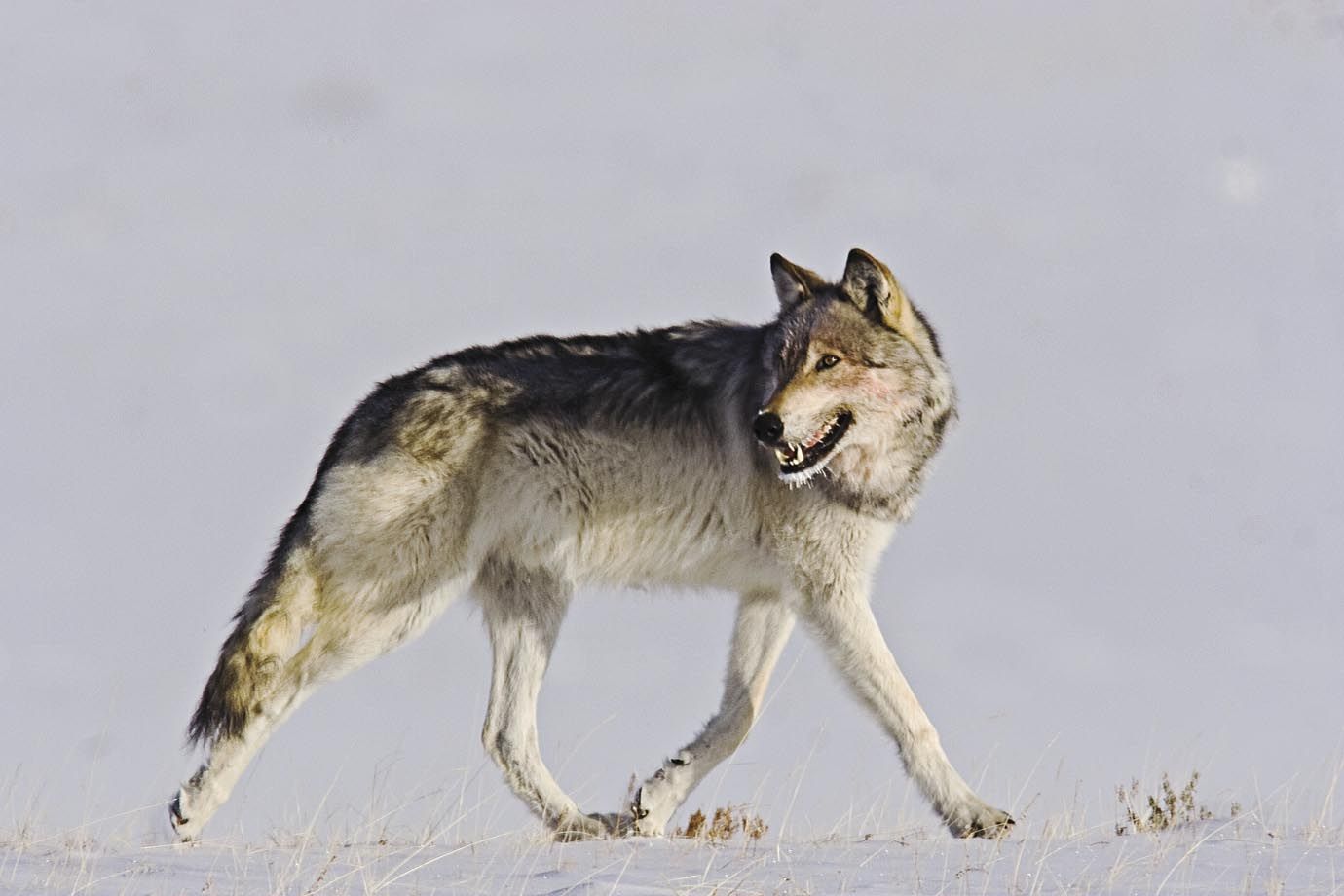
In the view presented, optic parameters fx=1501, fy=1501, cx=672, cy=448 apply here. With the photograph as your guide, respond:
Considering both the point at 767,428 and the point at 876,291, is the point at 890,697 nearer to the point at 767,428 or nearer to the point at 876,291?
the point at 767,428

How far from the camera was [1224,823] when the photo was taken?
6234 millimetres

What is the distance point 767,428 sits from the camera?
6.29m

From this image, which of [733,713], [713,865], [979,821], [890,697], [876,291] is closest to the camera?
[713,865]

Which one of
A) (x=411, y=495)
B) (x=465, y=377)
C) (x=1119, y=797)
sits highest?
(x=465, y=377)

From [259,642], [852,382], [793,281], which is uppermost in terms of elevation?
[793,281]

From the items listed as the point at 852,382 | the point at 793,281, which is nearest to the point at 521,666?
the point at 852,382

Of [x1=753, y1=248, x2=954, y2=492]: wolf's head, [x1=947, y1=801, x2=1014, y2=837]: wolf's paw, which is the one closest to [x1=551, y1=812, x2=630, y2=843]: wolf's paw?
[x1=947, y1=801, x2=1014, y2=837]: wolf's paw

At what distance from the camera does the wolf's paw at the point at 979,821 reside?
20.2 ft

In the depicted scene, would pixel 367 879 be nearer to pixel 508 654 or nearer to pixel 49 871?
pixel 49 871

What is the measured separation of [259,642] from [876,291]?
3165mm

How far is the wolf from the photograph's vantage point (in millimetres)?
6500

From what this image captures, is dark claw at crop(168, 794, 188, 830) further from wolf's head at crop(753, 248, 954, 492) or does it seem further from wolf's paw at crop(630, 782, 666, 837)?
wolf's head at crop(753, 248, 954, 492)

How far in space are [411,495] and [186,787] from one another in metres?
1.57

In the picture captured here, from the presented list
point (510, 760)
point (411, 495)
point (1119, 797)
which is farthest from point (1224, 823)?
point (411, 495)
